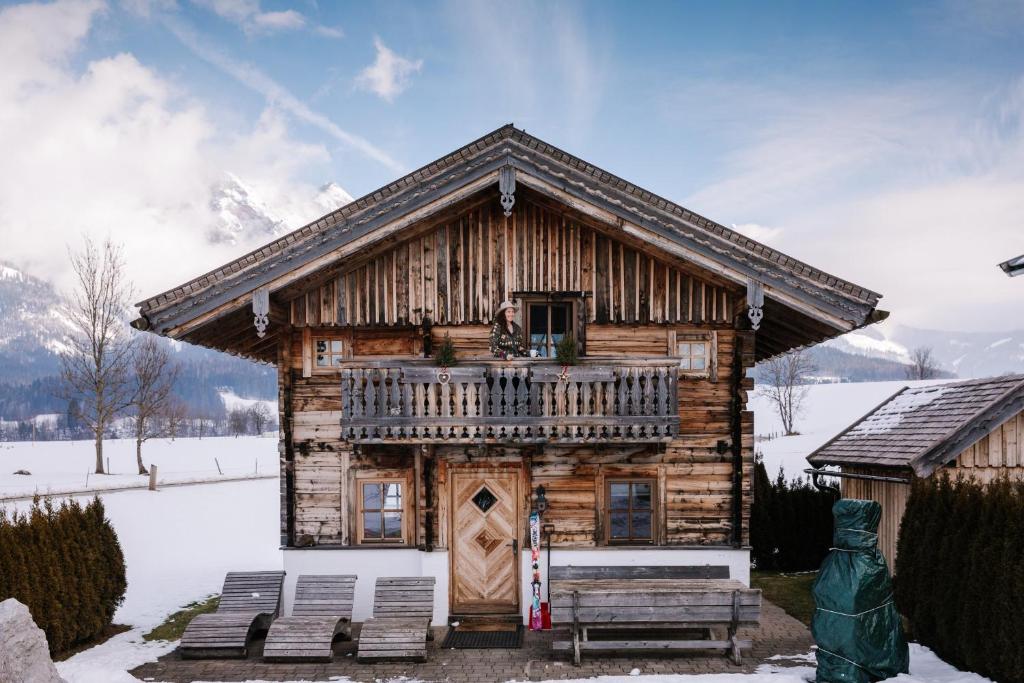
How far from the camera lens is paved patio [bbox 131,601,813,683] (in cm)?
1125

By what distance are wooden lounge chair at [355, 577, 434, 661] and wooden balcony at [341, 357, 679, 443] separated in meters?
2.70

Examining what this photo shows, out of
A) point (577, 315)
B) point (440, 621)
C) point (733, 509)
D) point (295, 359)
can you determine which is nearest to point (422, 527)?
point (440, 621)

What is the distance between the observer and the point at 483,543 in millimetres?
14141

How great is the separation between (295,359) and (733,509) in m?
8.83

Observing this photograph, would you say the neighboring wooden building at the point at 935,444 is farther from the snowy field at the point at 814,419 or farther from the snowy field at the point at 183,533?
the snowy field at the point at 814,419

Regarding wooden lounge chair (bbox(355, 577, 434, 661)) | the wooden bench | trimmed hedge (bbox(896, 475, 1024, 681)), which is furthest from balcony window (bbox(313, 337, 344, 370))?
trimmed hedge (bbox(896, 475, 1024, 681))

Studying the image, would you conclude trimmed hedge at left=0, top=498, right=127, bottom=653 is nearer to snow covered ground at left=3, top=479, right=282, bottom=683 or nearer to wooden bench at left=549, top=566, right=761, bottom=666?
snow covered ground at left=3, top=479, right=282, bottom=683

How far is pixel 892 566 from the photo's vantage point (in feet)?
50.1

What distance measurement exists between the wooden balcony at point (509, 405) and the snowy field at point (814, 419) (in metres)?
25.8

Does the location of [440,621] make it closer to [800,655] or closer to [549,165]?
[800,655]

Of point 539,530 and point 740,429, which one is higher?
point 740,429

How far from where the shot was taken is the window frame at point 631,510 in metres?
14.1

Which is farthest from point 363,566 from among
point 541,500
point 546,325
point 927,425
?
point 927,425

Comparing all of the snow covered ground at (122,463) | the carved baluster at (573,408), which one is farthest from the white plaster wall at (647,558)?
the snow covered ground at (122,463)
